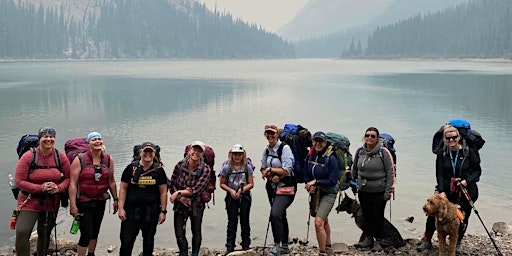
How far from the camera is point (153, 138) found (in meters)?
24.4

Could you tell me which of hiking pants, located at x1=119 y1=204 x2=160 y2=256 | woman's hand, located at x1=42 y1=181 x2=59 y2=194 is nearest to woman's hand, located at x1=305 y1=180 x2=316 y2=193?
hiking pants, located at x1=119 y1=204 x2=160 y2=256

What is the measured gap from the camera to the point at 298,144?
8109 millimetres

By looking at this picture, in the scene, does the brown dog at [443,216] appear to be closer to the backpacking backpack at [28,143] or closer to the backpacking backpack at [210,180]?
the backpacking backpack at [210,180]

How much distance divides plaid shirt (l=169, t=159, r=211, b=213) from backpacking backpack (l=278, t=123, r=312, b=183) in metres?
1.39

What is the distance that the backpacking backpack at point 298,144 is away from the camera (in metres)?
8.02

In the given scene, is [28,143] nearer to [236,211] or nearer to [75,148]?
[75,148]

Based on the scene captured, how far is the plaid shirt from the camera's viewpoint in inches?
292

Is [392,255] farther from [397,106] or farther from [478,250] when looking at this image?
[397,106]

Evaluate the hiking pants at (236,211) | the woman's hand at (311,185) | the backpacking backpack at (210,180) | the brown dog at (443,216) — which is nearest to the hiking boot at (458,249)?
the brown dog at (443,216)

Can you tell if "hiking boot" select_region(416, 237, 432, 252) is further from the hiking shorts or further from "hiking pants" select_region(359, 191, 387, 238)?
the hiking shorts

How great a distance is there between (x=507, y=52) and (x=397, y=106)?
5253 inches

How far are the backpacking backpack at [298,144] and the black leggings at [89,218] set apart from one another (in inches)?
116

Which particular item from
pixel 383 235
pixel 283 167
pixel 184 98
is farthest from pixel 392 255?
pixel 184 98

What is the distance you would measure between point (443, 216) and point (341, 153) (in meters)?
1.70
